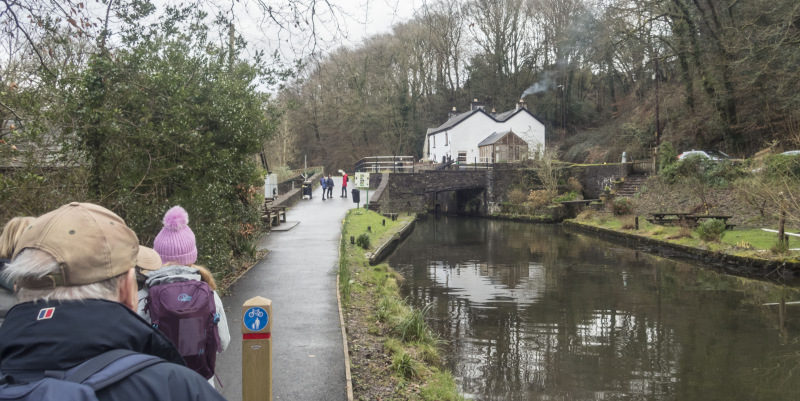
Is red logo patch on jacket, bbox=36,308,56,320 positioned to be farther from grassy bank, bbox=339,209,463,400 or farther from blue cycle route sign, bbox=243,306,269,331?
grassy bank, bbox=339,209,463,400

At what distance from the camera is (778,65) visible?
877 inches

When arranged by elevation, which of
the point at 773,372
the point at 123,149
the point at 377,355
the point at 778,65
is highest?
the point at 778,65

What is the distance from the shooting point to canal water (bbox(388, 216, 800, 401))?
8375 mm

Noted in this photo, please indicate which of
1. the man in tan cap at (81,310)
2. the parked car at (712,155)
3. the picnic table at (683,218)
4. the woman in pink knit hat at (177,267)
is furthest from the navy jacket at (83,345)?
the parked car at (712,155)

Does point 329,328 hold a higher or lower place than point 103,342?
lower

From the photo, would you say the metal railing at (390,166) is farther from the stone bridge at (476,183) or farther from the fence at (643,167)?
the fence at (643,167)

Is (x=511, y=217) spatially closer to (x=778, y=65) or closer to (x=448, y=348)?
(x=778, y=65)

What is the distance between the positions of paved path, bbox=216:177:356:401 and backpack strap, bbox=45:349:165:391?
4274 mm

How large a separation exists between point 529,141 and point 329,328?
1502 inches

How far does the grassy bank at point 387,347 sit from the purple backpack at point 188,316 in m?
3.29

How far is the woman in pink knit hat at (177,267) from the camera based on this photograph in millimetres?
3086

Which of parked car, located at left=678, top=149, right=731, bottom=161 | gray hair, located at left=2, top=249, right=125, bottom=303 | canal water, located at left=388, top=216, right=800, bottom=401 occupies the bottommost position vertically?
canal water, located at left=388, top=216, right=800, bottom=401

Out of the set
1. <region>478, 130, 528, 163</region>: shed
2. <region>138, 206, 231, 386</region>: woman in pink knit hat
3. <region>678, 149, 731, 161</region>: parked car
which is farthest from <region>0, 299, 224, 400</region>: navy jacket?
<region>478, 130, 528, 163</region>: shed

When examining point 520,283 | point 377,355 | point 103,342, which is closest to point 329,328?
point 377,355
